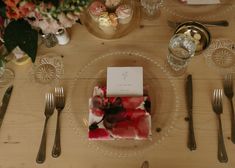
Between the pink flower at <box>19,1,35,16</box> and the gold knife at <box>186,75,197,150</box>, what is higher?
the pink flower at <box>19,1,35,16</box>

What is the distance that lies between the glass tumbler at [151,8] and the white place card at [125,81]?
0.23m

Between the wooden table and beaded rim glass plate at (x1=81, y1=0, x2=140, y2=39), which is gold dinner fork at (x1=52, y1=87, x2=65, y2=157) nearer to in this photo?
the wooden table

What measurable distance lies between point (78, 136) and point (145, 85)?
0.81 ft

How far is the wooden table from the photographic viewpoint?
742mm

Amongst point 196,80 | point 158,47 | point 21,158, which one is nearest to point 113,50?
point 158,47

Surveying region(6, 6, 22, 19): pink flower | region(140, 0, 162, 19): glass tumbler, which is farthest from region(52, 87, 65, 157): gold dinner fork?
region(140, 0, 162, 19): glass tumbler

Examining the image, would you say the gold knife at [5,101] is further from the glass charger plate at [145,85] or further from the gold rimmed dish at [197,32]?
the gold rimmed dish at [197,32]

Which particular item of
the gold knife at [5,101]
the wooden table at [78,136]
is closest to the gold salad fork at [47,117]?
the wooden table at [78,136]

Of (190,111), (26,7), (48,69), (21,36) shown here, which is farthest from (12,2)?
(190,111)

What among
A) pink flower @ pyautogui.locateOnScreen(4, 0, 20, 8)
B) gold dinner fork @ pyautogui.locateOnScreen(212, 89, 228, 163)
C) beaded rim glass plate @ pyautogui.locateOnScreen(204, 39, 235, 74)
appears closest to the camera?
pink flower @ pyautogui.locateOnScreen(4, 0, 20, 8)

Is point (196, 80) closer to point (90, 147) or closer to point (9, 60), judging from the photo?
point (90, 147)

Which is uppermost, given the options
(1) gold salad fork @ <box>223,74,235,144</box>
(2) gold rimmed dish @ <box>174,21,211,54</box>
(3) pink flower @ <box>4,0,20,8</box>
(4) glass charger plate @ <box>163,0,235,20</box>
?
(4) glass charger plate @ <box>163,0,235,20</box>

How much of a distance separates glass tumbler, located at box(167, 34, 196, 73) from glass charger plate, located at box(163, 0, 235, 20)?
0.33 feet

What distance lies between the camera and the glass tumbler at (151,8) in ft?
3.06
